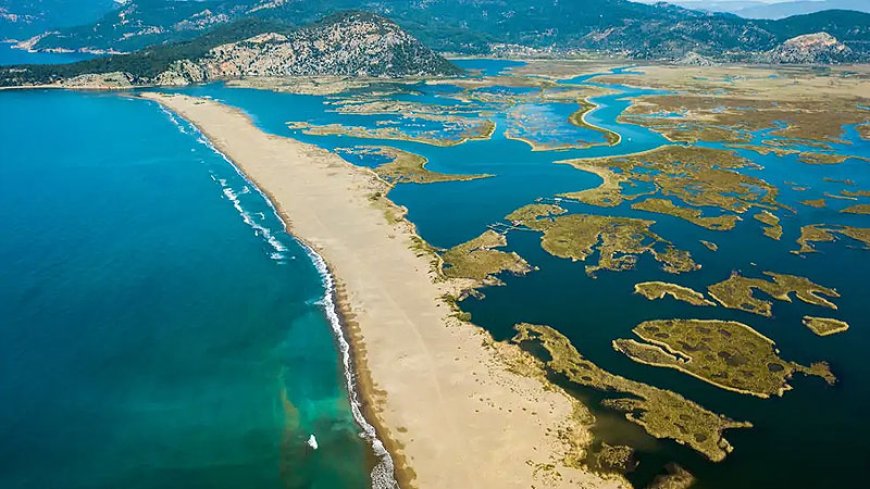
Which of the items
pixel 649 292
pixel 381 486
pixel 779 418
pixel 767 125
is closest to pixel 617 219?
pixel 649 292

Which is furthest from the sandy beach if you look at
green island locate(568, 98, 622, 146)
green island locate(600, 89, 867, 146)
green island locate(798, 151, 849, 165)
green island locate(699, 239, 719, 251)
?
green island locate(600, 89, 867, 146)

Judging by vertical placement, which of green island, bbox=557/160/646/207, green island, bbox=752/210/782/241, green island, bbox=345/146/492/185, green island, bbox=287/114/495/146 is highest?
green island, bbox=287/114/495/146

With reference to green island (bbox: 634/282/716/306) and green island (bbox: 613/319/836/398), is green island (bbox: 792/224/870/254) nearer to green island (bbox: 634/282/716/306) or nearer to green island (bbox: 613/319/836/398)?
green island (bbox: 634/282/716/306)

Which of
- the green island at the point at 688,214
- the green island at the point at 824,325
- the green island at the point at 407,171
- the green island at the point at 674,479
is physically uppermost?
the green island at the point at 407,171

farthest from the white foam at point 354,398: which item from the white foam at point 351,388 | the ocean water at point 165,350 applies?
the ocean water at point 165,350

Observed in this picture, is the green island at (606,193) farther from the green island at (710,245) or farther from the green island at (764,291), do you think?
the green island at (764,291)
